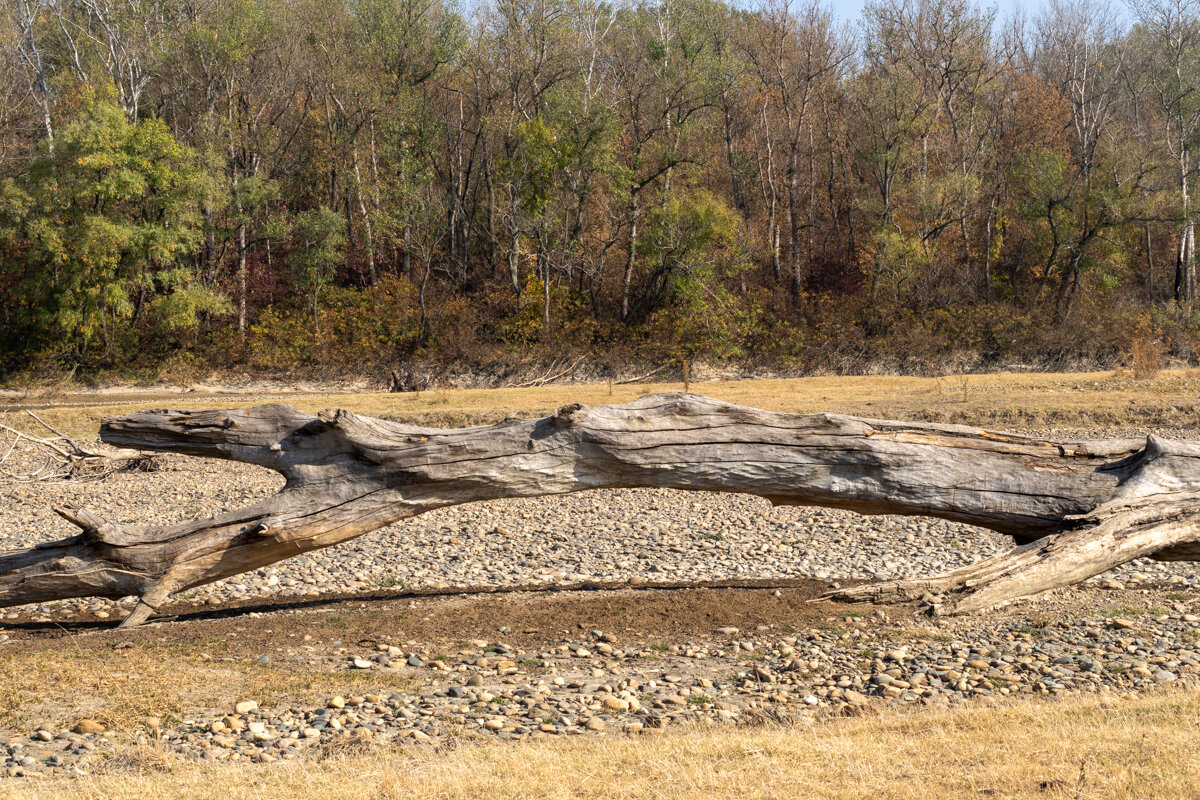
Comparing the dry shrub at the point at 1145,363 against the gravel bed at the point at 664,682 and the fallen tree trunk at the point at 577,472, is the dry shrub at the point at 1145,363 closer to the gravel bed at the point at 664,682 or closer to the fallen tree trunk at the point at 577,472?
the fallen tree trunk at the point at 577,472

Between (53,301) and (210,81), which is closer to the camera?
(53,301)

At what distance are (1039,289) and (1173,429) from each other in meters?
24.4

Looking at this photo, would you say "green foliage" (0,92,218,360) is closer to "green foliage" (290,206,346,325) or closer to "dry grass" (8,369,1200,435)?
"green foliage" (290,206,346,325)

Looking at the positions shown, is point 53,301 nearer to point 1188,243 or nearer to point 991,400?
point 991,400

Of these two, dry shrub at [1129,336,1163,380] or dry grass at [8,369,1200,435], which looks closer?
dry grass at [8,369,1200,435]

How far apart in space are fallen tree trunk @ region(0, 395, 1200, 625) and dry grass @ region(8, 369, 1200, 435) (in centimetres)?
1470

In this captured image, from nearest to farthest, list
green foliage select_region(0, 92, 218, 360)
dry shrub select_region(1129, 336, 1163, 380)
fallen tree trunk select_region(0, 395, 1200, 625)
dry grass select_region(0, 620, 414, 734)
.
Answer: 1. dry grass select_region(0, 620, 414, 734)
2. fallen tree trunk select_region(0, 395, 1200, 625)
3. dry shrub select_region(1129, 336, 1163, 380)
4. green foliage select_region(0, 92, 218, 360)

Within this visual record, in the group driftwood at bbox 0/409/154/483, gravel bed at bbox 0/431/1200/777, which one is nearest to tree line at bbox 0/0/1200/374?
driftwood at bbox 0/409/154/483

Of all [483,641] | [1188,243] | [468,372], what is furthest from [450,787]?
[1188,243]

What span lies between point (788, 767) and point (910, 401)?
902 inches

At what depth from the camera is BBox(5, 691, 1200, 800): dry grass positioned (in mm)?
5230

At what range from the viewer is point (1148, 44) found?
2158 inches

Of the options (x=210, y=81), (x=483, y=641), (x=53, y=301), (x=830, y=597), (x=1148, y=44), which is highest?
(x=1148, y=44)

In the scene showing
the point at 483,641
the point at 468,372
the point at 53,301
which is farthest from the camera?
the point at 468,372
